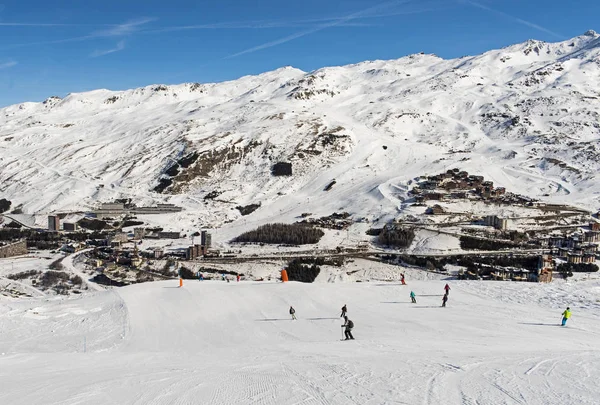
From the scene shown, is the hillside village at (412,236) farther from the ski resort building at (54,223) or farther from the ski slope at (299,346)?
the ski slope at (299,346)

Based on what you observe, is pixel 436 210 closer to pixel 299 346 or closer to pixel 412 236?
pixel 412 236

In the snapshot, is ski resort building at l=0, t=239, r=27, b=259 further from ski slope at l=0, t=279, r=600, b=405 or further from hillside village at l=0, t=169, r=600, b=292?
ski slope at l=0, t=279, r=600, b=405

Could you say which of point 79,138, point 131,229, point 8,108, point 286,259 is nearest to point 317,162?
point 131,229

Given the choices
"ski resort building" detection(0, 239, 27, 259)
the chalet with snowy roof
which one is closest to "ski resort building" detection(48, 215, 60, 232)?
"ski resort building" detection(0, 239, 27, 259)

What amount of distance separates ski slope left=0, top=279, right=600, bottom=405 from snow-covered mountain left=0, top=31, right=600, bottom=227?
3767 cm

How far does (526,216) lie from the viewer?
54594 mm

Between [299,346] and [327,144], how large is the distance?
77.2 m

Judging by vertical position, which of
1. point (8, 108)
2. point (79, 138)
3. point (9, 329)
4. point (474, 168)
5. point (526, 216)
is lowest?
point (9, 329)

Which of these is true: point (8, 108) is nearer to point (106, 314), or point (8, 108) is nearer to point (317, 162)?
point (317, 162)

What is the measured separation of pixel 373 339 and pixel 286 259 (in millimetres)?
28948

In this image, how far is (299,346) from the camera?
1383cm

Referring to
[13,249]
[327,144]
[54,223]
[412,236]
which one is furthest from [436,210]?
[54,223]

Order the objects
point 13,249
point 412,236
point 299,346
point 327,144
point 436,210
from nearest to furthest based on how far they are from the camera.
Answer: point 299,346 → point 412,236 → point 13,249 → point 436,210 → point 327,144

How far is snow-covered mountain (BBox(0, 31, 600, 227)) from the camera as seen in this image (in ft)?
233
